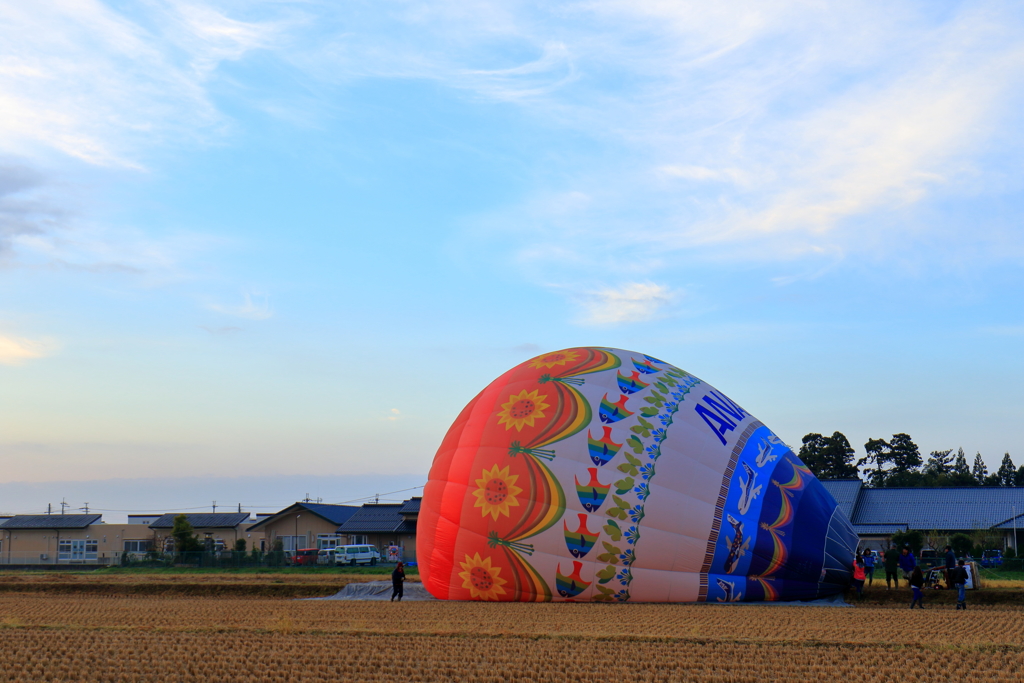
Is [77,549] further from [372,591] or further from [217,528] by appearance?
Answer: [372,591]

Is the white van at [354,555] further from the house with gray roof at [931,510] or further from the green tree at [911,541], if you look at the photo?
the house with gray roof at [931,510]

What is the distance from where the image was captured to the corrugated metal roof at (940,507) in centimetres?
4531

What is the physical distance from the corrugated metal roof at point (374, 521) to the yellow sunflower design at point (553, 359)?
30.7 meters

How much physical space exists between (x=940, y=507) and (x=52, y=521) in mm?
50328

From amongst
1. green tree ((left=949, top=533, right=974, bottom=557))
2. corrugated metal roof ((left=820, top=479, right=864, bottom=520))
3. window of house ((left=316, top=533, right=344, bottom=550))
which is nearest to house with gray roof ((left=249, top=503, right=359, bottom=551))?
window of house ((left=316, top=533, right=344, bottom=550))

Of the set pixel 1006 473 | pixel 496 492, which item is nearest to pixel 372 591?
pixel 496 492

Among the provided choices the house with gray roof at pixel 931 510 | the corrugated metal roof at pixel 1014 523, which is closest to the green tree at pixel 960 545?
the house with gray roof at pixel 931 510

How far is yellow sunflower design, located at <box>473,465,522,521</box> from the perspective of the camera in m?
17.4

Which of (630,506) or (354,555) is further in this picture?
(354,555)

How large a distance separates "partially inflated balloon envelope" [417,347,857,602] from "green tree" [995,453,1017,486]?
7099cm

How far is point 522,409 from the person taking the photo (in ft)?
60.4

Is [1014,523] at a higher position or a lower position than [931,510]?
lower

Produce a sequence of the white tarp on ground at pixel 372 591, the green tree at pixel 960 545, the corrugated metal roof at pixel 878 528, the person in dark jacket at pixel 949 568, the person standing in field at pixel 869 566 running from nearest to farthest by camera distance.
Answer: the person in dark jacket at pixel 949 568, the person standing in field at pixel 869 566, the white tarp on ground at pixel 372 591, the green tree at pixel 960 545, the corrugated metal roof at pixel 878 528

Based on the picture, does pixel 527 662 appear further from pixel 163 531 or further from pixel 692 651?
pixel 163 531
